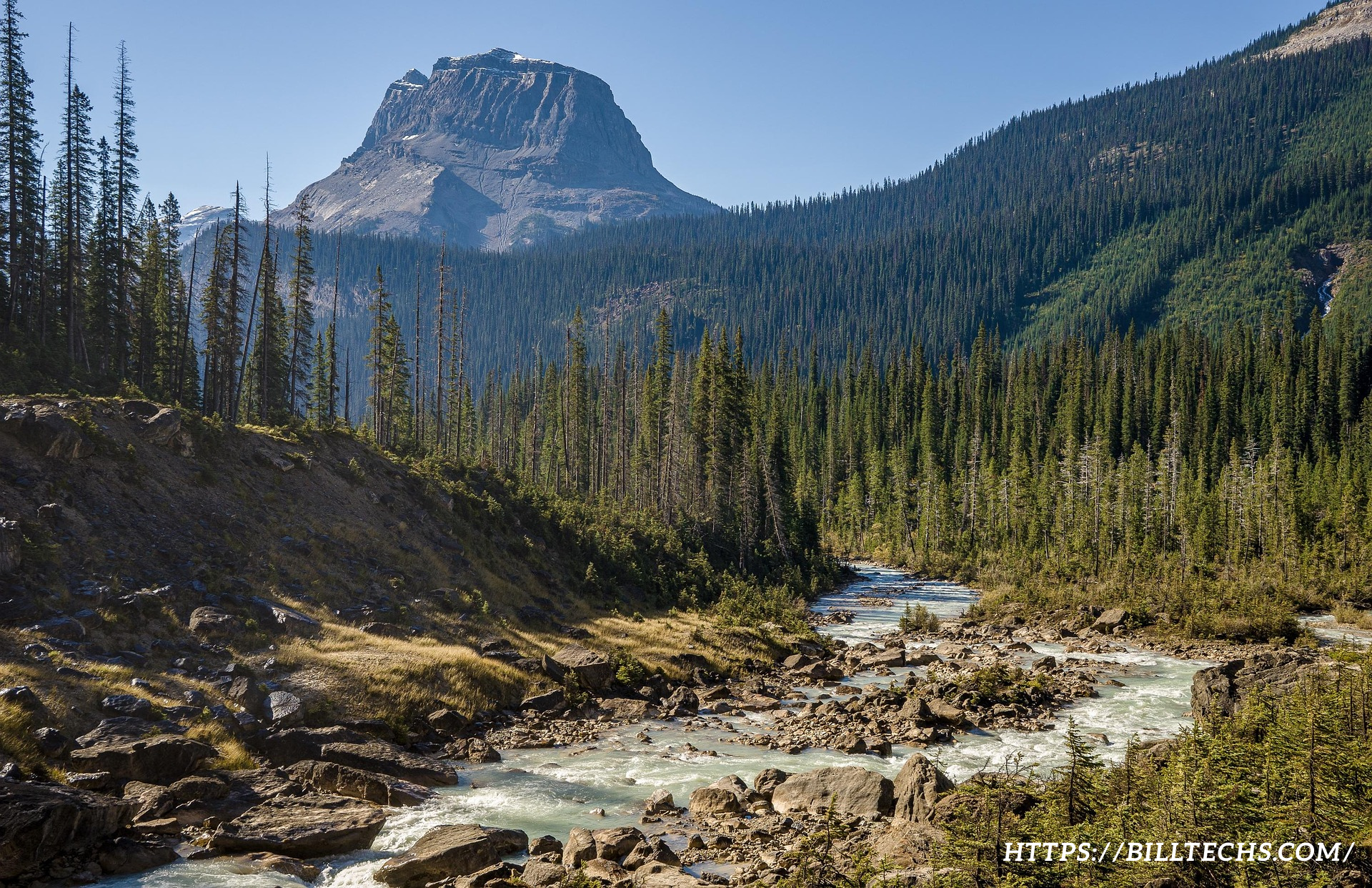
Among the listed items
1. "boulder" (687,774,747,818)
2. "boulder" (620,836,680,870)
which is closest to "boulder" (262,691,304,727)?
"boulder" (687,774,747,818)

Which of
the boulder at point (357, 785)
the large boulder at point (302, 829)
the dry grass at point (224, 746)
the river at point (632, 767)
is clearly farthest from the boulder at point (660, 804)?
the dry grass at point (224, 746)

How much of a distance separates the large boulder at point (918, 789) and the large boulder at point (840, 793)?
37 centimetres

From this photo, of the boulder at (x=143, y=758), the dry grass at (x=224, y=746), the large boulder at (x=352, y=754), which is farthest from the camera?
the large boulder at (x=352, y=754)

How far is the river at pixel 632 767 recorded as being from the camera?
51.0ft

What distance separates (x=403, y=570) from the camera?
3703cm

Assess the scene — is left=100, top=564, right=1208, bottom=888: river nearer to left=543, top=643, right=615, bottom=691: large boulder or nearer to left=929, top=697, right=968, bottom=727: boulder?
left=929, top=697, right=968, bottom=727: boulder

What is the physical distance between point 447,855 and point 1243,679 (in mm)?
25247

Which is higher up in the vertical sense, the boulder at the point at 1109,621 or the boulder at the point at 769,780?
the boulder at the point at 769,780

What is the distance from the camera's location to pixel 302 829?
1631cm

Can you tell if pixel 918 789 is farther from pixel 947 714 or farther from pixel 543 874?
pixel 947 714

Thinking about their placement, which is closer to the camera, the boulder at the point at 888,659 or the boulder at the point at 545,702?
the boulder at the point at 545,702

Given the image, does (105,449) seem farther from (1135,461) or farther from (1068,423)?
(1068,423)

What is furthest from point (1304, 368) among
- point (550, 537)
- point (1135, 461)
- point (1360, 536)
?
point (550, 537)

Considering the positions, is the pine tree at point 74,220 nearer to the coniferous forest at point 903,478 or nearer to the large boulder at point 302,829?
the coniferous forest at point 903,478
